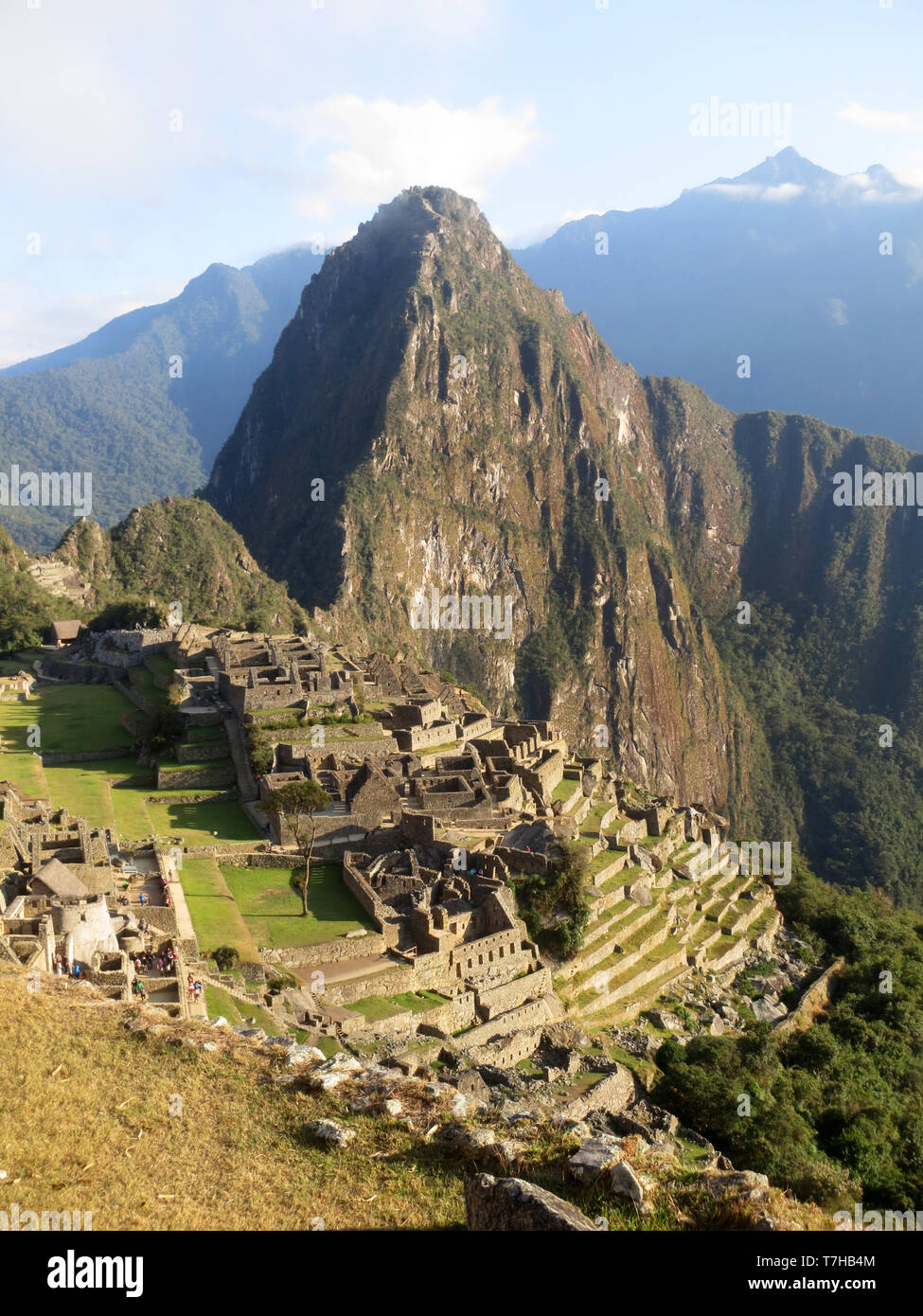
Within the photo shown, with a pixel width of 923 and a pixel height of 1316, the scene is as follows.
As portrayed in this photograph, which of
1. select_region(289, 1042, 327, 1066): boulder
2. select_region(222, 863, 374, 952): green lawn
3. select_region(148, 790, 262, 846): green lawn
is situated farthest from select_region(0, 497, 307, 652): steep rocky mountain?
select_region(289, 1042, 327, 1066): boulder

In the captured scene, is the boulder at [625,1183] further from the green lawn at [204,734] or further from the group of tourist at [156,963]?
the green lawn at [204,734]

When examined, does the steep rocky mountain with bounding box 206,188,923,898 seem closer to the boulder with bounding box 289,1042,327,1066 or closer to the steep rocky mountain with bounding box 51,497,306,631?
the steep rocky mountain with bounding box 51,497,306,631

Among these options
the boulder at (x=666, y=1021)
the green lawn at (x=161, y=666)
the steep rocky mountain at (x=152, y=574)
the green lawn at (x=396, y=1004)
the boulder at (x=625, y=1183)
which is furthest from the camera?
the steep rocky mountain at (x=152, y=574)

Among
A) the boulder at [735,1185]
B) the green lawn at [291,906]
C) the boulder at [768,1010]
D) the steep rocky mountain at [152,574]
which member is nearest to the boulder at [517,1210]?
the boulder at [735,1185]

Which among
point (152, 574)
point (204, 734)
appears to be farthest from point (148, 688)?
point (152, 574)

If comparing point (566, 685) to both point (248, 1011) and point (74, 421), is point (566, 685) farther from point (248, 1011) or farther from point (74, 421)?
point (248, 1011)

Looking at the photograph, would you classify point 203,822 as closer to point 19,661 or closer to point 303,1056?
point 303,1056
